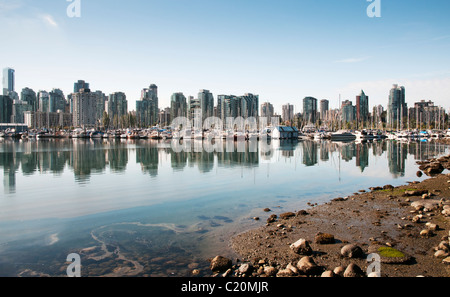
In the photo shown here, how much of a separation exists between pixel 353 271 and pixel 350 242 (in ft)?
13.7

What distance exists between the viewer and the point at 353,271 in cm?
1119

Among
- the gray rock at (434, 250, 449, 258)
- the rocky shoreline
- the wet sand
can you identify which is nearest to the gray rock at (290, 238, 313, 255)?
the rocky shoreline

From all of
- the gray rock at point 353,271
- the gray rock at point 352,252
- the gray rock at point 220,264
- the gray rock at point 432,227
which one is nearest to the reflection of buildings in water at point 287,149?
the gray rock at point 432,227

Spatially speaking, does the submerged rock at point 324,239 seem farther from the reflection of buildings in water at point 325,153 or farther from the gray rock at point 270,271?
the reflection of buildings in water at point 325,153

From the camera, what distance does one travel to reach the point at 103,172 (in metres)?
45.8

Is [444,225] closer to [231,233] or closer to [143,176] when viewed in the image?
[231,233]

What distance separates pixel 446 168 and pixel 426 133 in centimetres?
14250

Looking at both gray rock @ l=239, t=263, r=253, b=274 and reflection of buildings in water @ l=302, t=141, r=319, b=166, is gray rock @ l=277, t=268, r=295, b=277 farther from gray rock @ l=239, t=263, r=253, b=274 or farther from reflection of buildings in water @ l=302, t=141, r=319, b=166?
reflection of buildings in water @ l=302, t=141, r=319, b=166

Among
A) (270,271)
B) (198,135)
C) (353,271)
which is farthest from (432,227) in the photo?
(198,135)

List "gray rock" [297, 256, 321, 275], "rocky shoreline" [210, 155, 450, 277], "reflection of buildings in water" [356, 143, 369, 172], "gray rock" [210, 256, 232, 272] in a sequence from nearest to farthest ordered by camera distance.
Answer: "gray rock" [297, 256, 321, 275] < "rocky shoreline" [210, 155, 450, 277] < "gray rock" [210, 256, 232, 272] < "reflection of buildings in water" [356, 143, 369, 172]

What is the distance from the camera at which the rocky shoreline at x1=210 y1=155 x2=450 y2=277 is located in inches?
470

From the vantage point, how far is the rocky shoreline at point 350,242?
11.9 meters

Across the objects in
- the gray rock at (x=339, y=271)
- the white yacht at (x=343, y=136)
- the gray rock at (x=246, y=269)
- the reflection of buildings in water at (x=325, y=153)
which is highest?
the white yacht at (x=343, y=136)
